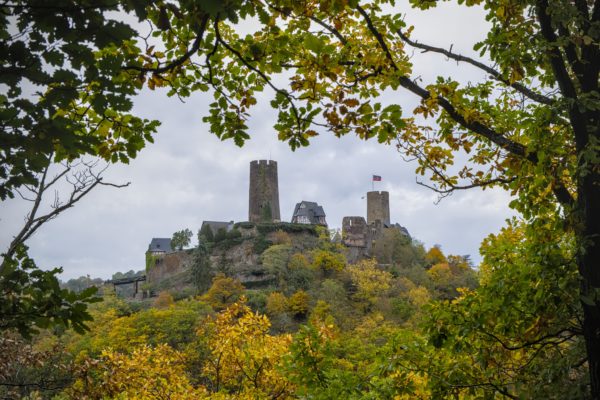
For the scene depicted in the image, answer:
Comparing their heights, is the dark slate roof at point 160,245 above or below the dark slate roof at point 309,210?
below

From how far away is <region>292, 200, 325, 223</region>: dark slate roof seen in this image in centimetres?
6894

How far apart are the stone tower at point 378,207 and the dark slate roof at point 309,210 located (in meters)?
7.11

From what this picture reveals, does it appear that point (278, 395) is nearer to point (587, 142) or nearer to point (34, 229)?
point (34, 229)

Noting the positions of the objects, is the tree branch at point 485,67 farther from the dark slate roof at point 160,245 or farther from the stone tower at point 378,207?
the dark slate roof at point 160,245

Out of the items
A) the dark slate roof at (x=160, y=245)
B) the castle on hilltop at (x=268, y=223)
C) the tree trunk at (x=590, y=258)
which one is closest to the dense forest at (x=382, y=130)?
the tree trunk at (x=590, y=258)

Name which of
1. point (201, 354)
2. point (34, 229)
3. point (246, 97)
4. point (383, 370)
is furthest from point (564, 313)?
point (201, 354)

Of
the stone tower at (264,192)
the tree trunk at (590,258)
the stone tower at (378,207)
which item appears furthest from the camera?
the stone tower at (378,207)

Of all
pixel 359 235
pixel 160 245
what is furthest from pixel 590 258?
pixel 160 245

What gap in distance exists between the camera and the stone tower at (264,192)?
65.9 meters

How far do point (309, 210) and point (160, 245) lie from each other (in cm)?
2162

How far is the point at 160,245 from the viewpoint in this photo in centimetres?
7369

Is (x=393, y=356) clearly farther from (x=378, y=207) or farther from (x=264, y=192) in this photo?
(x=378, y=207)

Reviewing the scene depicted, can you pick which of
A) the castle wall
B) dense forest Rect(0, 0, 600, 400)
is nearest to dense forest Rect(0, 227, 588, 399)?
dense forest Rect(0, 0, 600, 400)

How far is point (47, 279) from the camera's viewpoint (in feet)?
8.49
